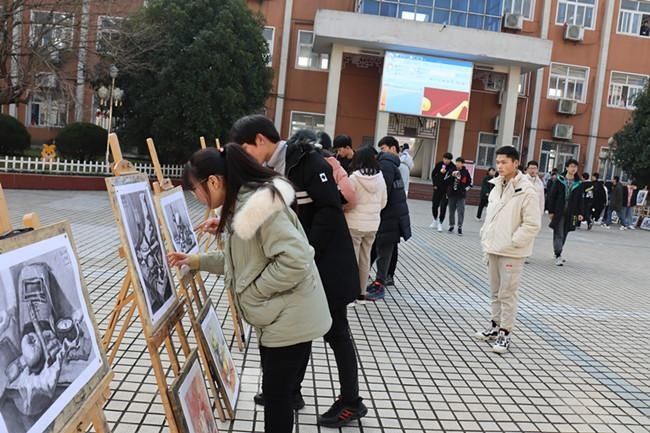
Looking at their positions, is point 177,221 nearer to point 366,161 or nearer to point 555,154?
point 366,161

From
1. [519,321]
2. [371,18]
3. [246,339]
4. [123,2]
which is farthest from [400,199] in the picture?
[371,18]

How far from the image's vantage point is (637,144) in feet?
67.9

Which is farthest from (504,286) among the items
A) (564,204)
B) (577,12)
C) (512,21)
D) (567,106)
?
(577,12)

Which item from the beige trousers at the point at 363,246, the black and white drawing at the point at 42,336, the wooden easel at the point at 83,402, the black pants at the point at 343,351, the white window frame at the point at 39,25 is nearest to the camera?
the black and white drawing at the point at 42,336

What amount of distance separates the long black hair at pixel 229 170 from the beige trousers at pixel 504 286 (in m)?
3.04

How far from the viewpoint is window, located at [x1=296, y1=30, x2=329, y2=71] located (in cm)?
2395

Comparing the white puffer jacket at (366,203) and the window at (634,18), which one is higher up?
the window at (634,18)

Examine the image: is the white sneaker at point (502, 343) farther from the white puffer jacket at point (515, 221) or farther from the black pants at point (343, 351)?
the black pants at point (343, 351)

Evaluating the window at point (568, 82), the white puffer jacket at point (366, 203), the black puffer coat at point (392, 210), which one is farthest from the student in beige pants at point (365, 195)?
the window at point (568, 82)

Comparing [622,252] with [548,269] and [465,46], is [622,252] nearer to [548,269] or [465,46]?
[548,269]

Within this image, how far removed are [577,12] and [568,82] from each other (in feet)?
10.3

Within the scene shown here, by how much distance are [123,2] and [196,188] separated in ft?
51.8

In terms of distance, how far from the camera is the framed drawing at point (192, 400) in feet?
7.32

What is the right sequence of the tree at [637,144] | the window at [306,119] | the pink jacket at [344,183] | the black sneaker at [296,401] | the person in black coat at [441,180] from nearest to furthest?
the black sneaker at [296,401] < the pink jacket at [344,183] < the person in black coat at [441,180] < the tree at [637,144] < the window at [306,119]
